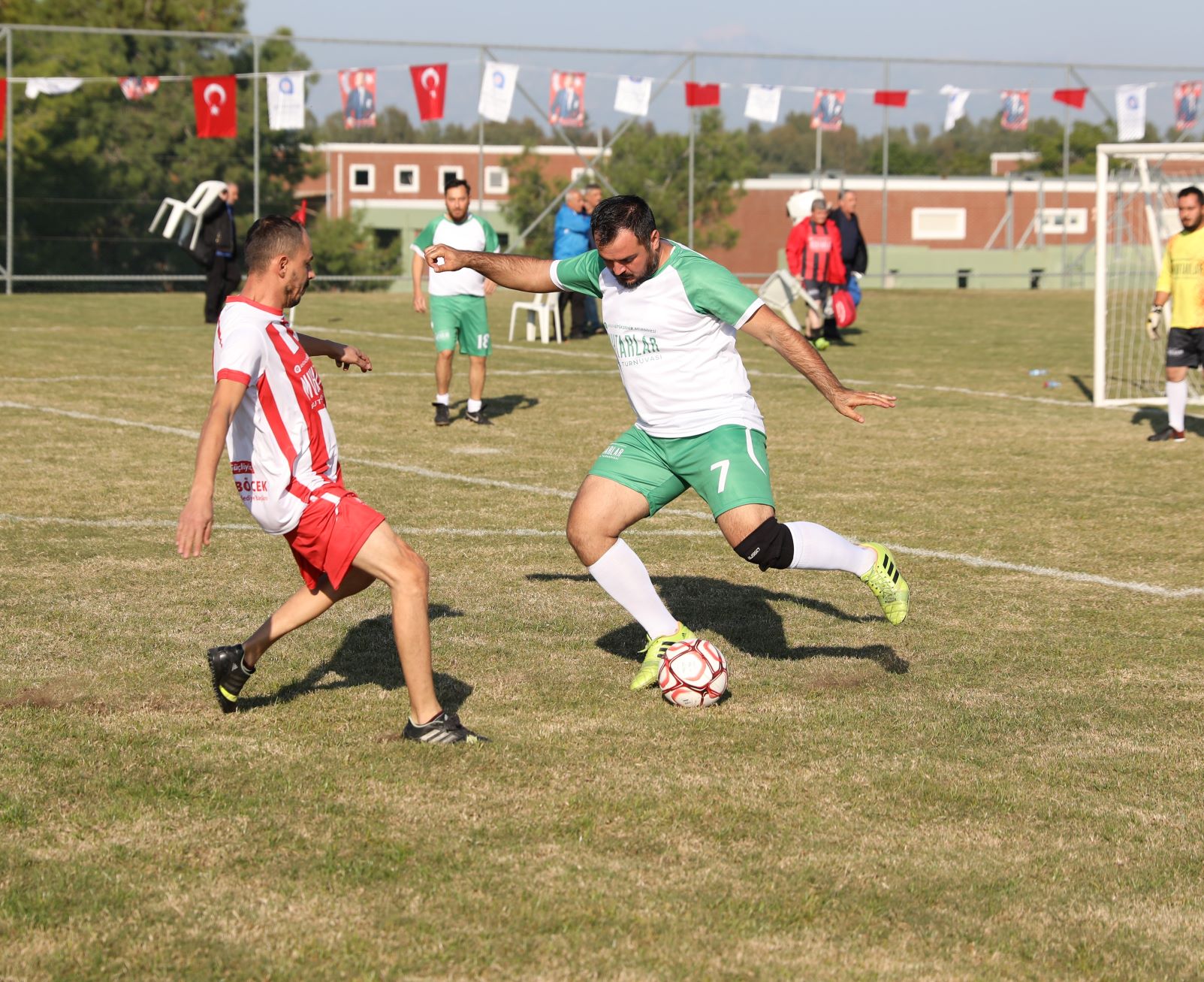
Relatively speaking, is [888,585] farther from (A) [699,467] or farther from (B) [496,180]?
(B) [496,180]

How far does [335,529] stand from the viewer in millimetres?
5129

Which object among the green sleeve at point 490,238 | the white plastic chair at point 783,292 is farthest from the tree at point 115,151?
the green sleeve at point 490,238

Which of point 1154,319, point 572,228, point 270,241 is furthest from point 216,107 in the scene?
point 270,241

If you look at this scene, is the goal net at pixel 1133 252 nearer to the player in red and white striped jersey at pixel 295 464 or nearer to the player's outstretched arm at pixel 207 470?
the player in red and white striped jersey at pixel 295 464

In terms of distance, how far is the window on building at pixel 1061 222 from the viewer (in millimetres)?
48597

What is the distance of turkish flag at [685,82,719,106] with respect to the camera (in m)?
31.7

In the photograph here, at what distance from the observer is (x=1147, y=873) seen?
4184 mm

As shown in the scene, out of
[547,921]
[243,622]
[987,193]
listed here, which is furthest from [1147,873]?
[987,193]

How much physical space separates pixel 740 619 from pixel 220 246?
55.7ft

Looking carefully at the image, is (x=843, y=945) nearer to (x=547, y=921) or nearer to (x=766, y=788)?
(x=547, y=921)

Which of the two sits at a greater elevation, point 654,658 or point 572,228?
point 572,228

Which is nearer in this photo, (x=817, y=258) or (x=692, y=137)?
(x=817, y=258)

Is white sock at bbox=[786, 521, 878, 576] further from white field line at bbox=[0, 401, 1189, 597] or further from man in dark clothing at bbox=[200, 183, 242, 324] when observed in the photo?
man in dark clothing at bbox=[200, 183, 242, 324]

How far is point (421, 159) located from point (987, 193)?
27305 mm
